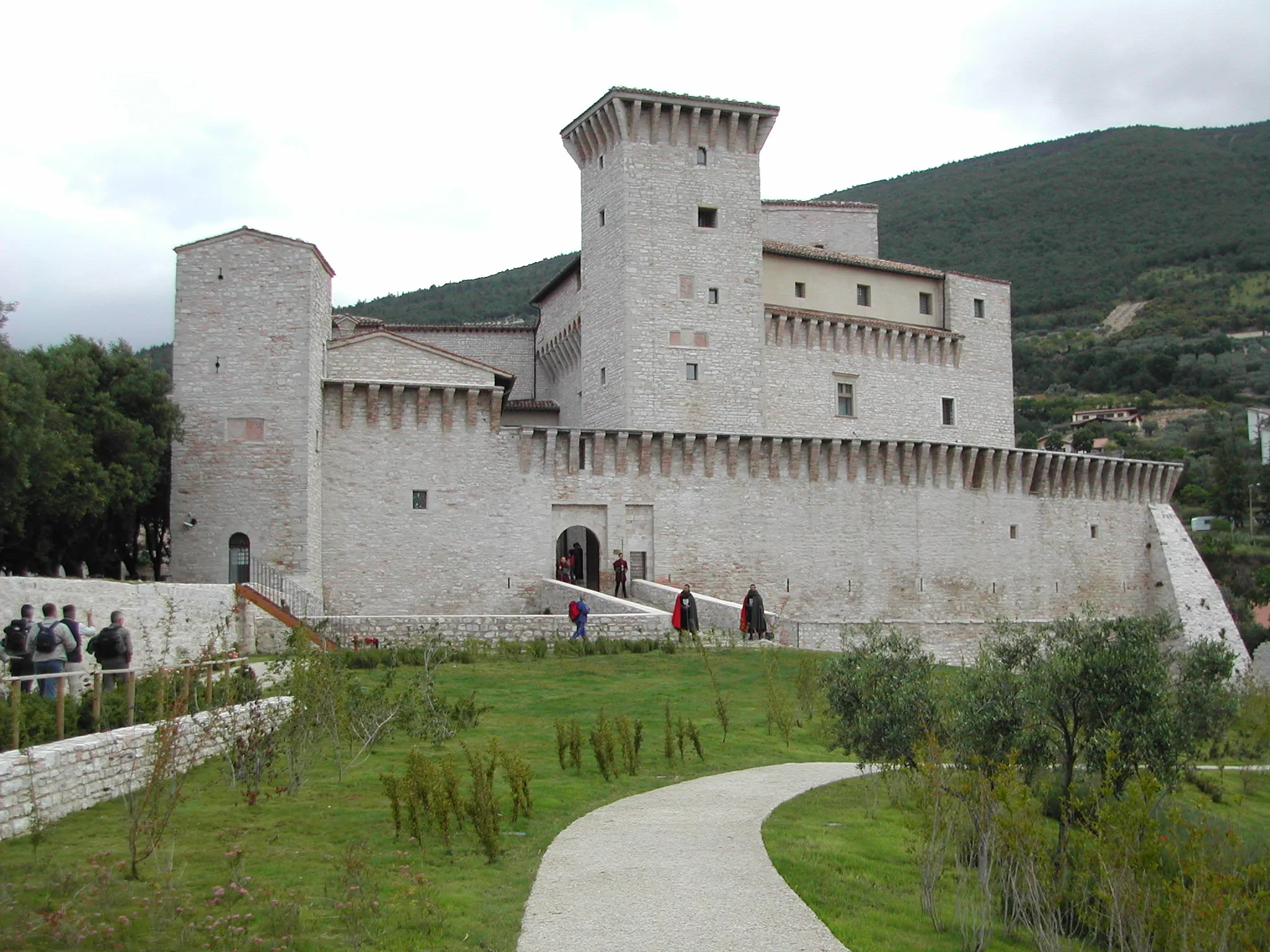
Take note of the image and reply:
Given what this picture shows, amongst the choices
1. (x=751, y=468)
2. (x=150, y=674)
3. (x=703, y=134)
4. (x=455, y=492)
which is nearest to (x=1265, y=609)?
(x=751, y=468)

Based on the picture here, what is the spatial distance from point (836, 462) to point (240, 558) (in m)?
16.8

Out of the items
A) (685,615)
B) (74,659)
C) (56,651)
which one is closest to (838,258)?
(685,615)

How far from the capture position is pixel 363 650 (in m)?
21.6

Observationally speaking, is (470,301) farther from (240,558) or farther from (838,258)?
(240,558)

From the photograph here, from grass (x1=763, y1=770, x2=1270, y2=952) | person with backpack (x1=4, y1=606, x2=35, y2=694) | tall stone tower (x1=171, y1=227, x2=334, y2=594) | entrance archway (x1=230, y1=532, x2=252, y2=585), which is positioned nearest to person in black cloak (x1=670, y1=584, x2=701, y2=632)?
tall stone tower (x1=171, y1=227, x2=334, y2=594)

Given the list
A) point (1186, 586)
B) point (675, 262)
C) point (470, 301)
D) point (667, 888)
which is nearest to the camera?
point (667, 888)

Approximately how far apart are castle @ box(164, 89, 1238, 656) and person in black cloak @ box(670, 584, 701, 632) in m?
5.24

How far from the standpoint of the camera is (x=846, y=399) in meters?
39.4

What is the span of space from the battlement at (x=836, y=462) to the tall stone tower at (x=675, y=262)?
67.4 inches

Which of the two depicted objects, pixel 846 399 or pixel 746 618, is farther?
pixel 846 399

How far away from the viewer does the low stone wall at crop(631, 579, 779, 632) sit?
25.2 m

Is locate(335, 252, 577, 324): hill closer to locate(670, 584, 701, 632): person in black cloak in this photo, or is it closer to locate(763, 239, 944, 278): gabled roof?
locate(763, 239, 944, 278): gabled roof

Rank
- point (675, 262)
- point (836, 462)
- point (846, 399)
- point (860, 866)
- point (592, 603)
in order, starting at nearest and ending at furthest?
point (860, 866) → point (592, 603) → point (836, 462) → point (675, 262) → point (846, 399)

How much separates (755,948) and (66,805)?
630 centimetres
